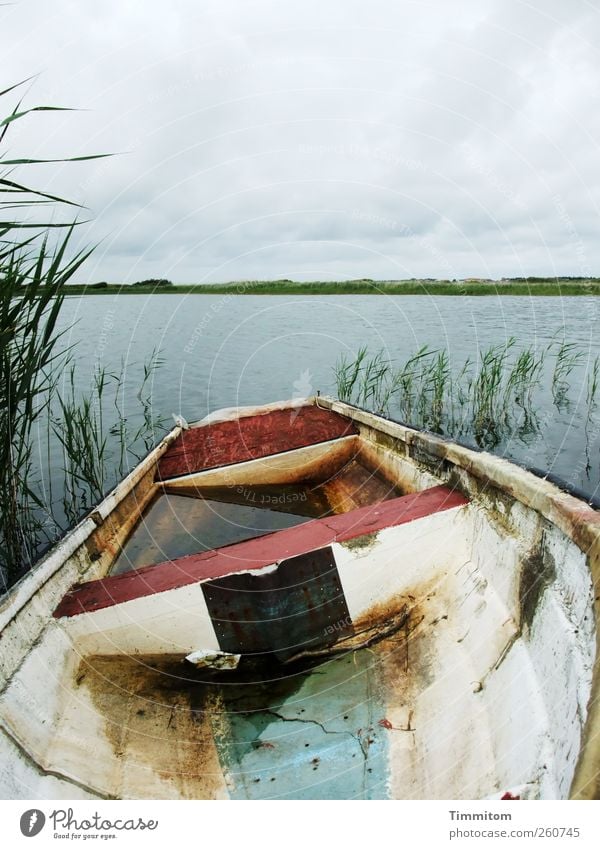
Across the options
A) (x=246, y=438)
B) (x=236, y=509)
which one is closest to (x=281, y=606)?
(x=236, y=509)

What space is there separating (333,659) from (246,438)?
2824mm

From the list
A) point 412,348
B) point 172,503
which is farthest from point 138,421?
point 412,348

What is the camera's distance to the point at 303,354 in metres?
15.3

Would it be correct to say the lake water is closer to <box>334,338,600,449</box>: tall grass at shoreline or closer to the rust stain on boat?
<box>334,338,600,449</box>: tall grass at shoreline

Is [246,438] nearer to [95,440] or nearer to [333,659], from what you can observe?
[95,440]

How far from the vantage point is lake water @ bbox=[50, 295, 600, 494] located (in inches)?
277

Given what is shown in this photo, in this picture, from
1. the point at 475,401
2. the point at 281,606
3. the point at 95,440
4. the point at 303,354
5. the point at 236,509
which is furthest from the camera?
the point at 303,354

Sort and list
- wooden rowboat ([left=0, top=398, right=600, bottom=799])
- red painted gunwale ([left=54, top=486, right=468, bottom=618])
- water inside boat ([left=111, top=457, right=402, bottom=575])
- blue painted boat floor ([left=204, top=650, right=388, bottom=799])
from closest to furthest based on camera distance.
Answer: wooden rowboat ([left=0, top=398, right=600, bottom=799])
blue painted boat floor ([left=204, top=650, right=388, bottom=799])
red painted gunwale ([left=54, top=486, right=468, bottom=618])
water inside boat ([left=111, top=457, right=402, bottom=575])

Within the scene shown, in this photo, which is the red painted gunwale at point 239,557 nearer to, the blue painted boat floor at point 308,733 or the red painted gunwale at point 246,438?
the blue painted boat floor at point 308,733

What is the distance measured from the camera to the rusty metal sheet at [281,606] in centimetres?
234

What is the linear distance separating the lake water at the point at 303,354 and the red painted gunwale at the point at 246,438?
78.9 inches

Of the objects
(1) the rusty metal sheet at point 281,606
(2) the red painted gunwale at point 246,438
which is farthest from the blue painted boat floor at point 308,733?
(2) the red painted gunwale at point 246,438

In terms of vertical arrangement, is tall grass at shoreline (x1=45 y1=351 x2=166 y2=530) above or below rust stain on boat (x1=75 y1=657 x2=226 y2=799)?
above

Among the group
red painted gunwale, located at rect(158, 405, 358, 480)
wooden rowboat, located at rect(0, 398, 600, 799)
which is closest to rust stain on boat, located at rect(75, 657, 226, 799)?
wooden rowboat, located at rect(0, 398, 600, 799)
